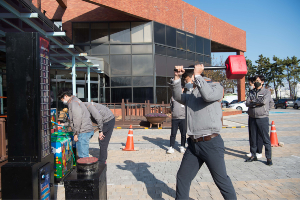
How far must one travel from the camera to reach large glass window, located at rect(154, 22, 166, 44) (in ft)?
64.1

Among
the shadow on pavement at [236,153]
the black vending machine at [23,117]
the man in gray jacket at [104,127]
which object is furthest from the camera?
the shadow on pavement at [236,153]

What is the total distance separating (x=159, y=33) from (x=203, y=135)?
18.1m

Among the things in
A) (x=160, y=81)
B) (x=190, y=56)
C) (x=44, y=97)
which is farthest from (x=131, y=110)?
(x=190, y=56)

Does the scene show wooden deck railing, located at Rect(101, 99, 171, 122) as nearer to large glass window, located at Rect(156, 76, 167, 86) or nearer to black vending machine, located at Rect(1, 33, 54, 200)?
large glass window, located at Rect(156, 76, 167, 86)

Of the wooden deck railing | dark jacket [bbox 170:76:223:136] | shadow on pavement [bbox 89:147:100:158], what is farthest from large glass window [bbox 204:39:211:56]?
dark jacket [bbox 170:76:223:136]

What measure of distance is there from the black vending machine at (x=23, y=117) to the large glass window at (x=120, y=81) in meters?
16.4

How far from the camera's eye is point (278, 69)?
48938 mm

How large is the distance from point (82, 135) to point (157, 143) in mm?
4123

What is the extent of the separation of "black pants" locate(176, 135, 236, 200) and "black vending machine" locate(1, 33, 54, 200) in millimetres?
1772

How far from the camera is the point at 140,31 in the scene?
19281mm

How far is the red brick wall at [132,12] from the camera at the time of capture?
677 inches

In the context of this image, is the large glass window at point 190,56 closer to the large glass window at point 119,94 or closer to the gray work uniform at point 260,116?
the large glass window at point 119,94

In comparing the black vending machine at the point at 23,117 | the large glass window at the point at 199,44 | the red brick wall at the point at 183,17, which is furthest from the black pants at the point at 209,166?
the large glass window at the point at 199,44

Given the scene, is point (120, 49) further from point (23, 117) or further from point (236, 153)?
point (23, 117)
